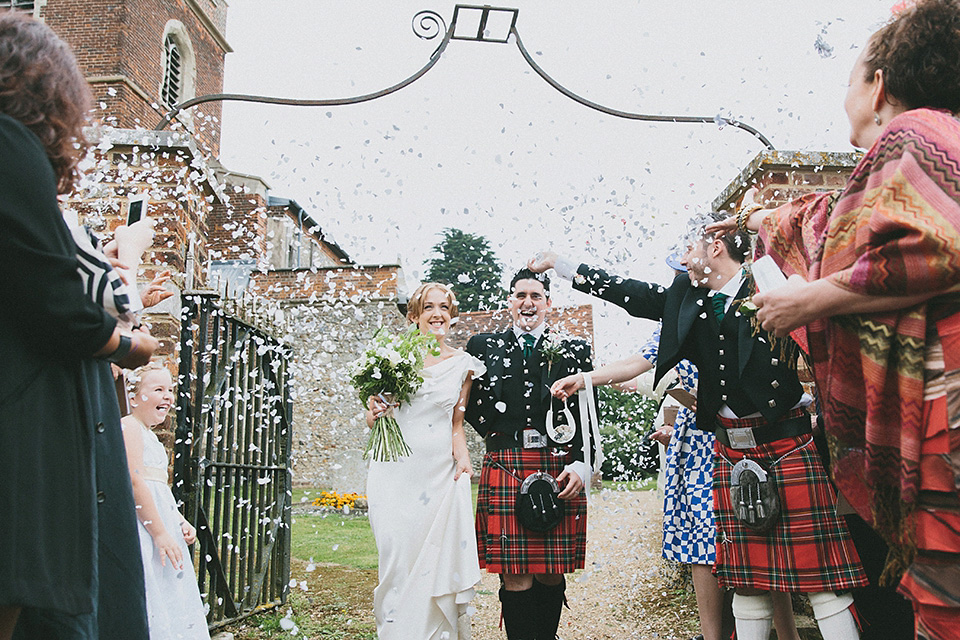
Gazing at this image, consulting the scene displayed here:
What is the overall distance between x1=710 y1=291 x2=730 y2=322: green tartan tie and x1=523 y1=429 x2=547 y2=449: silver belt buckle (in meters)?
1.39

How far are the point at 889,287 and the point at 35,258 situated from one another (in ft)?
6.24

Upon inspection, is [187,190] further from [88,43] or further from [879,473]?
[88,43]

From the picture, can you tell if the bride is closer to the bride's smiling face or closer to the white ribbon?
the bride's smiling face

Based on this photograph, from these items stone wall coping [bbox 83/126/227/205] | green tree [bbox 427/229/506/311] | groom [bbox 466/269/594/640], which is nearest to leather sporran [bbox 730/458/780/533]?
groom [bbox 466/269/594/640]

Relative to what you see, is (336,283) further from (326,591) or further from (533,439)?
(533,439)

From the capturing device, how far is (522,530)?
409 cm

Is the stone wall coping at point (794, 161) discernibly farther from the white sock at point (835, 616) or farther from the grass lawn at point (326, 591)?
the grass lawn at point (326, 591)

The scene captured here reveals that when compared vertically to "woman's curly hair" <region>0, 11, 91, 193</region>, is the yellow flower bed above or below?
below

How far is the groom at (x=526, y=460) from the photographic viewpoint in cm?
405

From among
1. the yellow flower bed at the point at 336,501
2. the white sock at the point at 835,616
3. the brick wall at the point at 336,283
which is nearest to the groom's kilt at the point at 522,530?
the white sock at the point at 835,616

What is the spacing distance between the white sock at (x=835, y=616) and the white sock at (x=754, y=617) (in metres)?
0.22

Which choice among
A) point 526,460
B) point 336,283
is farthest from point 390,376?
point 336,283

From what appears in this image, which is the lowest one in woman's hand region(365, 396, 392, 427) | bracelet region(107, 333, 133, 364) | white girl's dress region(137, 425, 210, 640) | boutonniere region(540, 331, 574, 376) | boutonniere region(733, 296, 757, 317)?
white girl's dress region(137, 425, 210, 640)

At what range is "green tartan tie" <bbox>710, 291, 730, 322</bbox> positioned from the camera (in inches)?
128
